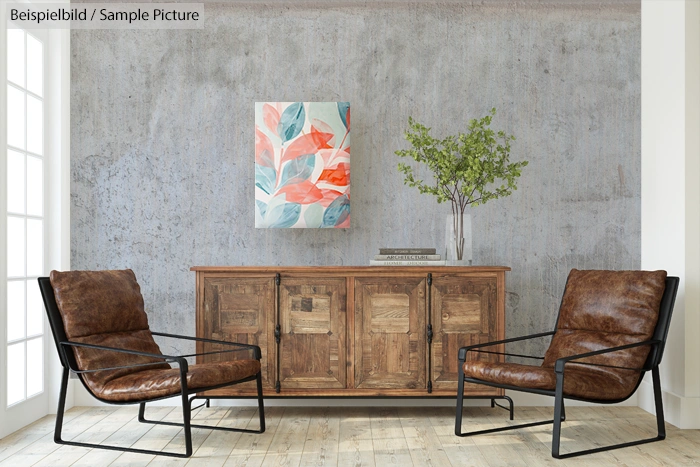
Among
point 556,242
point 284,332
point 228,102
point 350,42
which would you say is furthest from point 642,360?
point 228,102

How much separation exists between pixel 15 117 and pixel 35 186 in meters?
0.48

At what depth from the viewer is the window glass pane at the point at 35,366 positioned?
420cm

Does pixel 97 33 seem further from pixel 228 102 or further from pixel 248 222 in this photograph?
pixel 248 222

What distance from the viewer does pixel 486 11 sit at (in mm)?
4676

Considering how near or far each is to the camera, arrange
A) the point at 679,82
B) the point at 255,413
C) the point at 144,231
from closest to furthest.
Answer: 1. the point at 679,82
2. the point at 255,413
3. the point at 144,231

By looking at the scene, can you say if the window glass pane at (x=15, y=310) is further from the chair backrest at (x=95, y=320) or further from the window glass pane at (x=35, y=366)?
the chair backrest at (x=95, y=320)

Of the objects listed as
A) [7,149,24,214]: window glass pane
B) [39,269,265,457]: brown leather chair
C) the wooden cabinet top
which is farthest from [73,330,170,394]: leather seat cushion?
[7,149,24,214]: window glass pane

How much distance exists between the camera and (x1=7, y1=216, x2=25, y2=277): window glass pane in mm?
4008

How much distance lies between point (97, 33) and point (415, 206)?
2.51 meters

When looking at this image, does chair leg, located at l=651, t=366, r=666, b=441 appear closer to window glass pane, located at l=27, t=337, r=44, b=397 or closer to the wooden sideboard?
the wooden sideboard

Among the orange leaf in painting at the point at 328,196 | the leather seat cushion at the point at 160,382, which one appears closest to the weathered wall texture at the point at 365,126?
the orange leaf in painting at the point at 328,196

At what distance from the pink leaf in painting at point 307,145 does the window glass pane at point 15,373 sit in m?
2.02

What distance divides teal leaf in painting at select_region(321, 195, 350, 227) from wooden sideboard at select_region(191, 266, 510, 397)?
0.54 metres

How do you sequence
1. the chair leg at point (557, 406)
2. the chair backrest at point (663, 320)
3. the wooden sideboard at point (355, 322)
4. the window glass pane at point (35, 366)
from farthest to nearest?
1. the window glass pane at point (35, 366)
2. the wooden sideboard at point (355, 322)
3. the chair backrest at point (663, 320)
4. the chair leg at point (557, 406)
